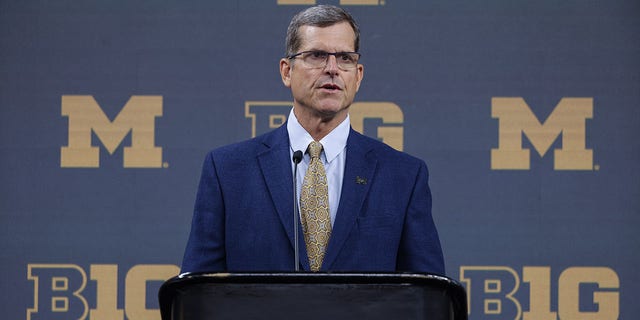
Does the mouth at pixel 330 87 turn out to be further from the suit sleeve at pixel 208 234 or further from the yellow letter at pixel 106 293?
the yellow letter at pixel 106 293

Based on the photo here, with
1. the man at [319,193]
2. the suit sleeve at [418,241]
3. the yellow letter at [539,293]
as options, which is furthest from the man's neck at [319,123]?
the yellow letter at [539,293]

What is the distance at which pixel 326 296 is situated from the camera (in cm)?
117

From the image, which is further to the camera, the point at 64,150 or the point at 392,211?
the point at 64,150

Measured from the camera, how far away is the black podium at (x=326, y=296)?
117cm

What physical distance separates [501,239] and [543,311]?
0.35m

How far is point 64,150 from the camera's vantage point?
3607 mm

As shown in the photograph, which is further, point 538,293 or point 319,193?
point 538,293

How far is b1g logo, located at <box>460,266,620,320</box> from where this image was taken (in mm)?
3570

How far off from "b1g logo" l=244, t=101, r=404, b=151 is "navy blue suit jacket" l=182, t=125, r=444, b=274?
5.29ft

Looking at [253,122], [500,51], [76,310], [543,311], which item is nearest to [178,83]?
[253,122]

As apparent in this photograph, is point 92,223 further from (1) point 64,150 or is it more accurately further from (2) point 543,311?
(2) point 543,311

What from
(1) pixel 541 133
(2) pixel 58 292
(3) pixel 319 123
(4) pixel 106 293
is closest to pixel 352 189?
(3) pixel 319 123

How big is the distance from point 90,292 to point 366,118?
1.38 m

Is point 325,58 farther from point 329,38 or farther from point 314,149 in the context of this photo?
point 314,149
